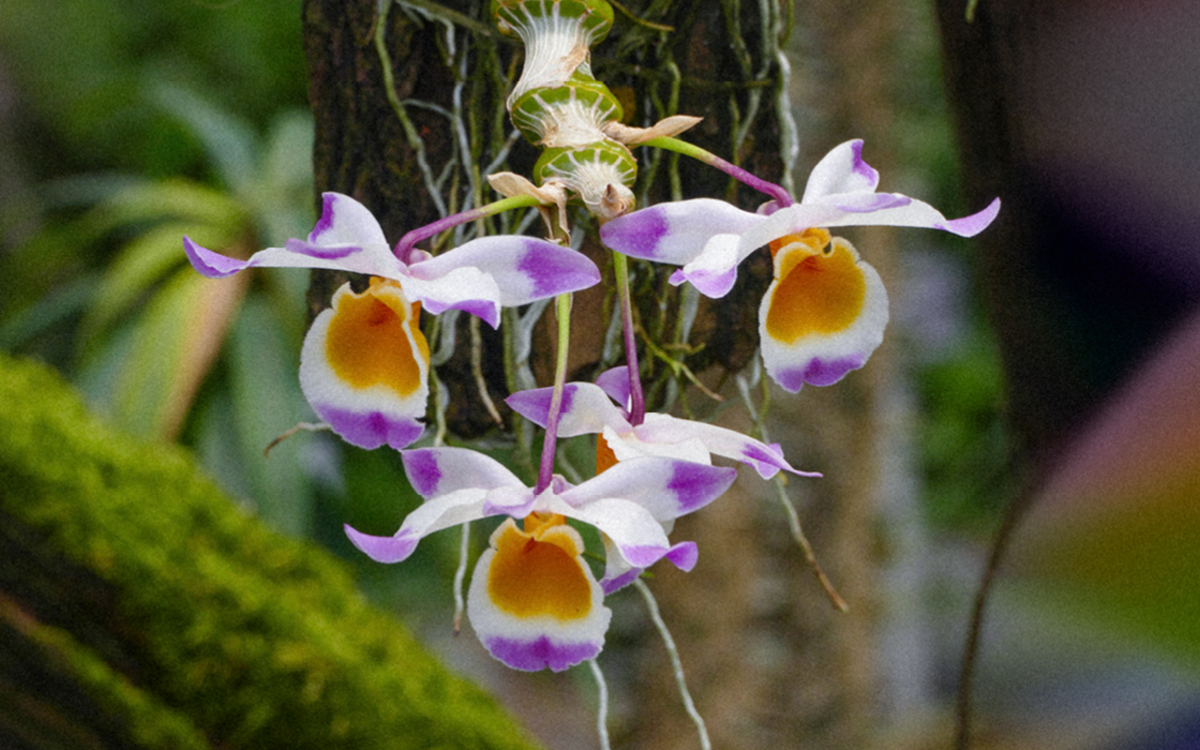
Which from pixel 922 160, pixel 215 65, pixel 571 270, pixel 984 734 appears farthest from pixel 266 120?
pixel 571 270

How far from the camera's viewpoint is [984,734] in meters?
1.24

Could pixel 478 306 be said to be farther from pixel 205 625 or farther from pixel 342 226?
pixel 205 625

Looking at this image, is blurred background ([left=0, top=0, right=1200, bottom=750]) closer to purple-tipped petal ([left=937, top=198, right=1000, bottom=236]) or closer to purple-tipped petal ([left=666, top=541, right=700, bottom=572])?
purple-tipped petal ([left=937, top=198, right=1000, bottom=236])

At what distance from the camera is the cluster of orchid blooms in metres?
0.36

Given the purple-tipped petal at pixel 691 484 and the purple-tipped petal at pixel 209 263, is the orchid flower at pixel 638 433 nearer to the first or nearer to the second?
the purple-tipped petal at pixel 691 484

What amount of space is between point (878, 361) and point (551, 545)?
1464mm

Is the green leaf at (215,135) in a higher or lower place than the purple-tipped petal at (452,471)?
lower

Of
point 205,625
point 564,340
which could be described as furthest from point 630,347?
point 205,625

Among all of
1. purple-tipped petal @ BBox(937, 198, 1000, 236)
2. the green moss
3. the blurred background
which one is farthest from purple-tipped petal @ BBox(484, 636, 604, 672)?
the green moss

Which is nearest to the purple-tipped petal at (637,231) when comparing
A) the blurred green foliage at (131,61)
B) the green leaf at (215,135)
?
the green leaf at (215,135)

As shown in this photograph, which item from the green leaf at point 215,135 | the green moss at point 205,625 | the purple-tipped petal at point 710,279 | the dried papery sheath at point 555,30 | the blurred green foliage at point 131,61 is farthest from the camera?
the blurred green foliage at point 131,61

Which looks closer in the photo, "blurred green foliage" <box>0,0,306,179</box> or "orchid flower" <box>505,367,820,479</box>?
"orchid flower" <box>505,367,820,479</box>

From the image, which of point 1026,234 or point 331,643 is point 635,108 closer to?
point 1026,234

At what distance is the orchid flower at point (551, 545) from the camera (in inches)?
14.5
